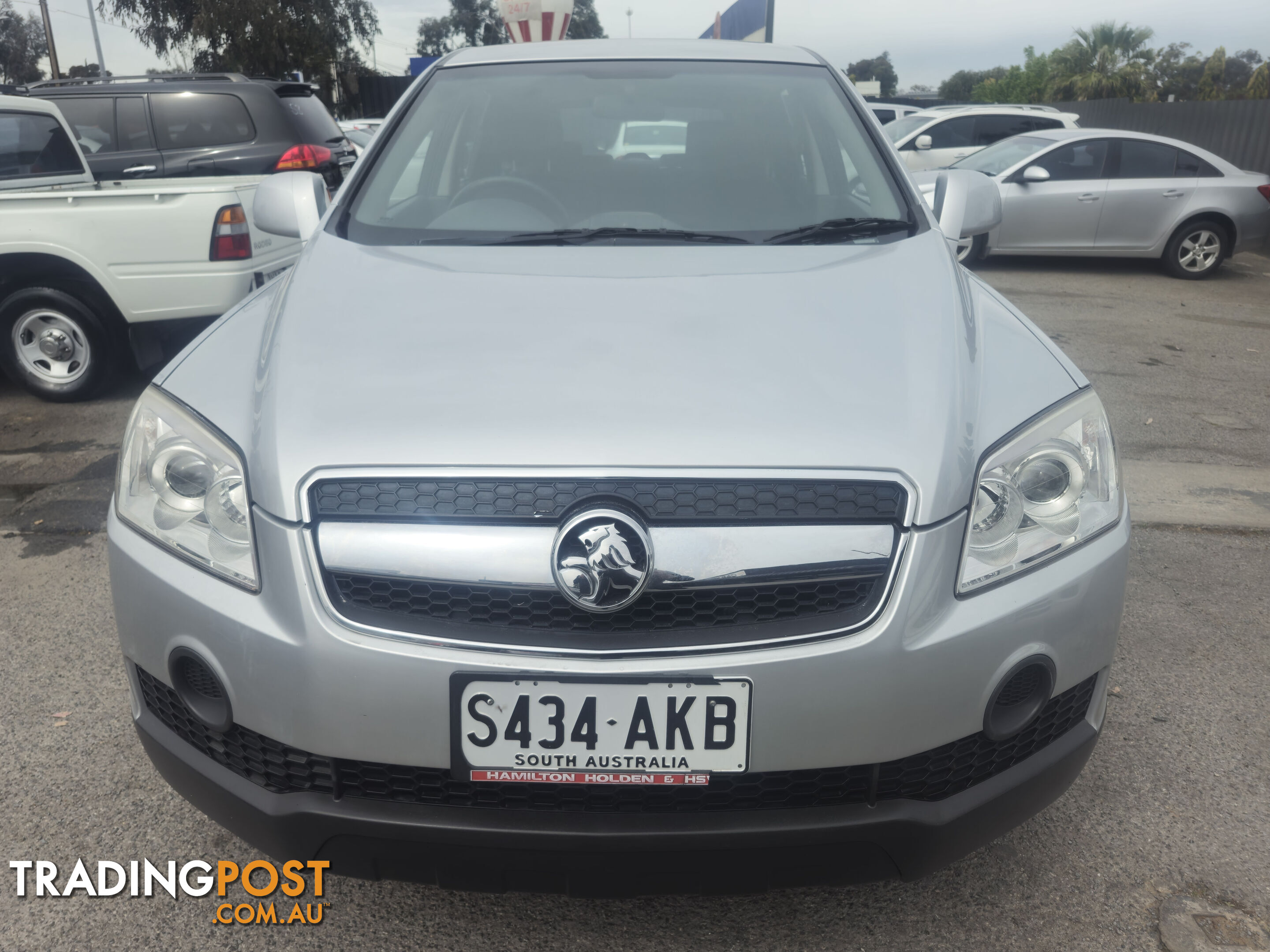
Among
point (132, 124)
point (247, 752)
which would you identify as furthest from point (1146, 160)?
point (247, 752)

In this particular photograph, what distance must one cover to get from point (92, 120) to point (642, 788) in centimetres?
861

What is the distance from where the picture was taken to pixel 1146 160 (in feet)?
33.1

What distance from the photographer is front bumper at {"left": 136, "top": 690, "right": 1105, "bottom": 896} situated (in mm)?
1518

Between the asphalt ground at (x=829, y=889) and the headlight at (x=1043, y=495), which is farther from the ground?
the headlight at (x=1043, y=495)

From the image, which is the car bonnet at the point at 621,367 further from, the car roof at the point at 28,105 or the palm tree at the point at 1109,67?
the palm tree at the point at 1109,67

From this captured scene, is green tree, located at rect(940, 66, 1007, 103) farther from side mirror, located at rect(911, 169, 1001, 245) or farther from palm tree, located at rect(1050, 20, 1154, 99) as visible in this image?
side mirror, located at rect(911, 169, 1001, 245)

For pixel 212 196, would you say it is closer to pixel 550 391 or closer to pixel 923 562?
pixel 550 391

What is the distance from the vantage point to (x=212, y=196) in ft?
16.6

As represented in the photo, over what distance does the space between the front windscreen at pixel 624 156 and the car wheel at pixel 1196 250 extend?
8708 millimetres

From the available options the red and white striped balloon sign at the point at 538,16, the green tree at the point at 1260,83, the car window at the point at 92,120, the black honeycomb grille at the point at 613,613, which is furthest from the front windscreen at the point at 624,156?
A: the green tree at the point at 1260,83

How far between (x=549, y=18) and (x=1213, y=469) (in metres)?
5.53

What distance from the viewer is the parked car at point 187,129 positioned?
809cm

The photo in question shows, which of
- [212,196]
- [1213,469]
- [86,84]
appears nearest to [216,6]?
[86,84]

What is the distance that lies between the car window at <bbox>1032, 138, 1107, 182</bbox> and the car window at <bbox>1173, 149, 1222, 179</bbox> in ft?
2.44
